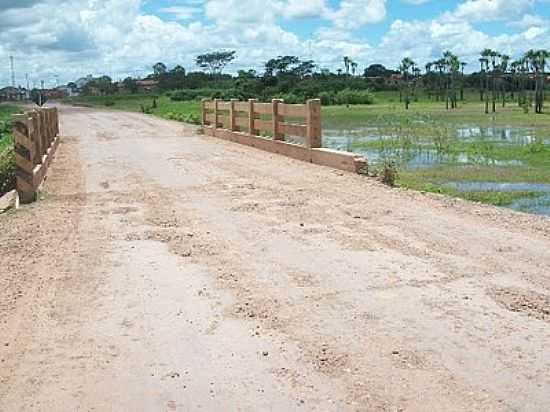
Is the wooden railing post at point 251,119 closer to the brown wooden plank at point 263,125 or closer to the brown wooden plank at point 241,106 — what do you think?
the brown wooden plank at point 263,125

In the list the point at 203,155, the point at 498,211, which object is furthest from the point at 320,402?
the point at 203,155

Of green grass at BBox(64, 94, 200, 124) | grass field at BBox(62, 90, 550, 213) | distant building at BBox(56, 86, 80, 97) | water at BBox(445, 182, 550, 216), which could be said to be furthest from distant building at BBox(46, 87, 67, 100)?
water at BBox(445, 182, 550, 216)

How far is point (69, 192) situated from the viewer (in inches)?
446

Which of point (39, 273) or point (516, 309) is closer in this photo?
point (516, 309)

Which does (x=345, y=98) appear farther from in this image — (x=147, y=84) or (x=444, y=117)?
(x=147, y=84)

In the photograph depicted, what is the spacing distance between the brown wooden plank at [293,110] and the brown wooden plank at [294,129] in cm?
23

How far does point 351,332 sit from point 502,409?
1275 millimetres

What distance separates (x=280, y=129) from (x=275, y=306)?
457 inches

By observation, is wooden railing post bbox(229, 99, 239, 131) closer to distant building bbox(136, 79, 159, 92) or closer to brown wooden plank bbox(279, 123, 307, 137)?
brown wooden plank bbox(279, 123, 307, 137)

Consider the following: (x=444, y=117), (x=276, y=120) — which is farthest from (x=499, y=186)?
(x=444, y=117)

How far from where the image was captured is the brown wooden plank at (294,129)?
591 inches

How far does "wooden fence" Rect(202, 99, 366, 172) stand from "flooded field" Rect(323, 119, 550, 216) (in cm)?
138

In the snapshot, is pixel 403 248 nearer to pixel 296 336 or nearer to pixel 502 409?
pixel 296 336

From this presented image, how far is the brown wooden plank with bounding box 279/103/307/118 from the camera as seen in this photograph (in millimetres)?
15131
